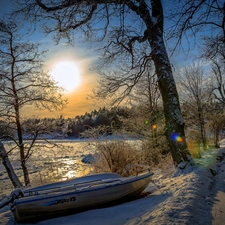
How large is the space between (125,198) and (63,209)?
1466mm

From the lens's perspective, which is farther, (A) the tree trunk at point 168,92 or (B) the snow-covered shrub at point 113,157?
(B) the snow-covered shrub at point 113,157

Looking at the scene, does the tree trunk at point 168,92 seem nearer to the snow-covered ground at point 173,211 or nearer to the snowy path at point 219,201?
the snowy path at point 219,201

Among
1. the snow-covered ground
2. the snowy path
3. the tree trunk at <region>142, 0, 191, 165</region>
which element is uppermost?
the tree trunk at <region>142, 0, 191, 165</region>

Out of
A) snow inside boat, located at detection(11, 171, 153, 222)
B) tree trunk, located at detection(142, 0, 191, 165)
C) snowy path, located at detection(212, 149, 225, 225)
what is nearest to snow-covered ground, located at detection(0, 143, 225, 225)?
snowy path, located at detection(212, 149, 225, 225)

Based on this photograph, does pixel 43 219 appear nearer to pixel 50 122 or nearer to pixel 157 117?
pixel 50 122

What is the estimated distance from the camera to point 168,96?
6934 millimetres

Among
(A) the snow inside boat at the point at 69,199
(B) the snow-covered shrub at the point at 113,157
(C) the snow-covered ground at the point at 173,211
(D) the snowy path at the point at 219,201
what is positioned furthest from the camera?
(B) the snow-covered shrub at the point at 113,157

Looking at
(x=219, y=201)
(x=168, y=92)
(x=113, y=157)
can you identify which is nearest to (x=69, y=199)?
(x=219, y=201)

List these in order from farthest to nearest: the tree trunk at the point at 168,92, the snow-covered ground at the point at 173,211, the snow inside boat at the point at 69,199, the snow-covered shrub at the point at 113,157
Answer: the snow-covered shrub at the point at 113,157 < the tree trunk at the point at 168,92 < the snow inside boat at the point at 69,199 < the snow-covered ground at the point at 173,211

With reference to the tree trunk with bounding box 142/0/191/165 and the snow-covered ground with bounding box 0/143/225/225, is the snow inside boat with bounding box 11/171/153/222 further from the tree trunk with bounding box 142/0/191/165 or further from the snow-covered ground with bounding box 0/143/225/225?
the tree trunk with bounding box 142/0/191/165

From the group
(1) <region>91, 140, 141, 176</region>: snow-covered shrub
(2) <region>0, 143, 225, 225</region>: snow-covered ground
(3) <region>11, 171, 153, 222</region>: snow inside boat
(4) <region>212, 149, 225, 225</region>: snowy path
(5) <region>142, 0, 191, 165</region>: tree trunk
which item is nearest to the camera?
(2) <region>0, 143, 225, 225</region>: snow-covered ground

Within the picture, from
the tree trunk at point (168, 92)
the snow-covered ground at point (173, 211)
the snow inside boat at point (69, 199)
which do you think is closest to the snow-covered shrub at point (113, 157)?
the tree trunk at point (168, 92)

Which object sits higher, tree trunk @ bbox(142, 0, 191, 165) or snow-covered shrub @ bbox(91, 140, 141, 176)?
tree trunk @ bbox(142, 0, 191, 165)

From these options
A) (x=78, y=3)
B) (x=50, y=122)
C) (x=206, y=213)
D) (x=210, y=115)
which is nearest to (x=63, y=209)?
(x=206, y=213)
